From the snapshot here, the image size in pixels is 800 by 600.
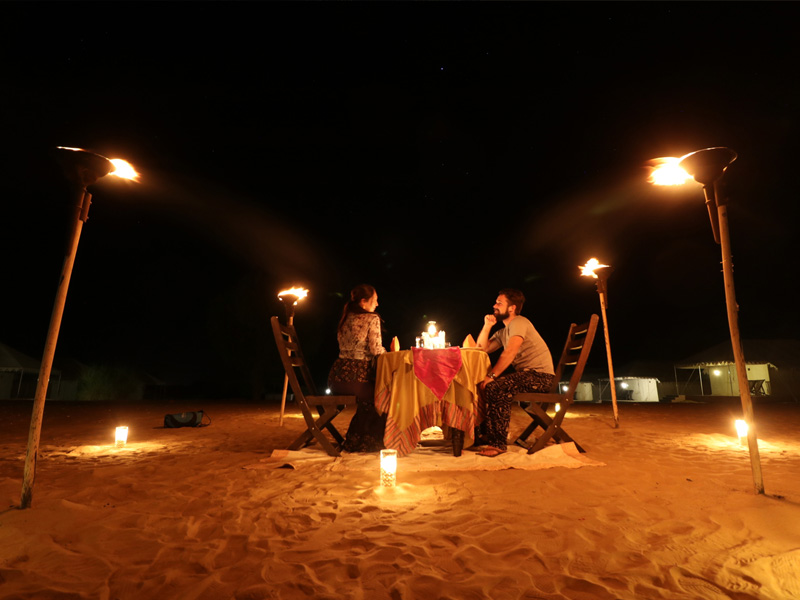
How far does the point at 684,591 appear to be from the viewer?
5.05ft

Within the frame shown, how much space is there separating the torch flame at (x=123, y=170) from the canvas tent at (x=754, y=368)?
26380mm

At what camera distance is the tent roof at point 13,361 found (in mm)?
22688

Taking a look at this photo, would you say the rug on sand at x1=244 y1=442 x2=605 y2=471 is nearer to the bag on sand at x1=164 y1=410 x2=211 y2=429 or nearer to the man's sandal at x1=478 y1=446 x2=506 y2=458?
the man's sandal at x1=478 y1=446 x2=506 y2=458

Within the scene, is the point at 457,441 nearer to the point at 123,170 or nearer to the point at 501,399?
the point at 501,399

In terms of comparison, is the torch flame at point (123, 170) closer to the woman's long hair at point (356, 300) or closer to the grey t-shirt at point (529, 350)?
the woman's long hair at point (356, 300)

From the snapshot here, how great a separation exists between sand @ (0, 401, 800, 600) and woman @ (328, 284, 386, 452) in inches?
24.3

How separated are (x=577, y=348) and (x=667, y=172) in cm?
183

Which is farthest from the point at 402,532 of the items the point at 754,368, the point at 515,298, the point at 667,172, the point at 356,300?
the point at 754,368

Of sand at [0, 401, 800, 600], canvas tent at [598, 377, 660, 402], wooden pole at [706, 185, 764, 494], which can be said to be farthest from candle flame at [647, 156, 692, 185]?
canvas tent at [598, 377, 660, 402]

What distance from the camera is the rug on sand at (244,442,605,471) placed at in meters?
3.62

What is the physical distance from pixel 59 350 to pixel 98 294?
6.10m

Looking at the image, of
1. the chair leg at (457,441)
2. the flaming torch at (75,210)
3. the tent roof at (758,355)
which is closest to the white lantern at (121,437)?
the flaming torch at (75,210)

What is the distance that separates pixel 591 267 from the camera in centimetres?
739

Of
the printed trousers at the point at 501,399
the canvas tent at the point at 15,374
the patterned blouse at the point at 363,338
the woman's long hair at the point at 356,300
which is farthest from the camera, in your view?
the canvas tent at the point at 15,374
